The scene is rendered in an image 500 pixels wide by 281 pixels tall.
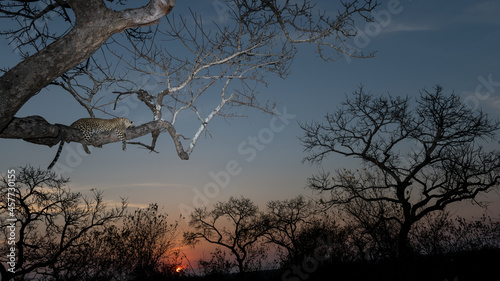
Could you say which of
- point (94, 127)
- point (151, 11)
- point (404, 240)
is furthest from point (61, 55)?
point (404, 240)

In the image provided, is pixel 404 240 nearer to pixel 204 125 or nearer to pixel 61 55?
pixel 204 125

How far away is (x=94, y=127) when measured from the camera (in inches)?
208

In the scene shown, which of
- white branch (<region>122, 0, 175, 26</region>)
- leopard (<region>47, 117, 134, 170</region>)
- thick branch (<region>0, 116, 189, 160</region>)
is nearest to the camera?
thick branch (<region>0, 116, 189, 160</region>)

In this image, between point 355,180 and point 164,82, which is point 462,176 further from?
point 164,82

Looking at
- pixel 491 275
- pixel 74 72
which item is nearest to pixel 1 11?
pixel 74 72

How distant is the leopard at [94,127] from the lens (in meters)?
4.88

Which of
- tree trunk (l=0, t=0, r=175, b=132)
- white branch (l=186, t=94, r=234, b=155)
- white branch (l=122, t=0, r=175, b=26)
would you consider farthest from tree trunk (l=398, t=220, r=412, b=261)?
tree trunk (l=0, t=0, r=175, b=132)

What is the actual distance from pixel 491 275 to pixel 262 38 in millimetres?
7182

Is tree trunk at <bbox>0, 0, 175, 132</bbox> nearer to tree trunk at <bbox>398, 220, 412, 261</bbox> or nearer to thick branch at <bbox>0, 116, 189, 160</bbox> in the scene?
thick branch at <bbox>0, 116, 189, 160</bbox>

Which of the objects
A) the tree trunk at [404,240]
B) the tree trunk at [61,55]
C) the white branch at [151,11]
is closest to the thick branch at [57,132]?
the tree trunk at [61,55]

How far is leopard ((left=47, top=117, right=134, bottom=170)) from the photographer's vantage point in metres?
4.88

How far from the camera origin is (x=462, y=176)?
1288cm

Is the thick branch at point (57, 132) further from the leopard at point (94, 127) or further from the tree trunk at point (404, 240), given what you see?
the tree trunk at point (404, 240)

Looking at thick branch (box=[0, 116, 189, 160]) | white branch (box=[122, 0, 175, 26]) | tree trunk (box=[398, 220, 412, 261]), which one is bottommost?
tree trunk (box=[398, 220, 412, 261])
